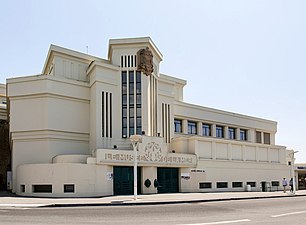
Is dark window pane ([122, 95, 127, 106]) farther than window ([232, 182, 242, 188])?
No

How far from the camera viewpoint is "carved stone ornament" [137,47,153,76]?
141 ft

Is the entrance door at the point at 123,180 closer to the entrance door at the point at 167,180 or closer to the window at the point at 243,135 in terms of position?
the entrance door at the point at 167,180

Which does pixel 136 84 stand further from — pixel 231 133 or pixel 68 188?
pixel 231 133

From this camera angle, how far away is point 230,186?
46.2m

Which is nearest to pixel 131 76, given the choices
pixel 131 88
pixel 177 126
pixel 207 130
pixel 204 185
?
pixel 131 88

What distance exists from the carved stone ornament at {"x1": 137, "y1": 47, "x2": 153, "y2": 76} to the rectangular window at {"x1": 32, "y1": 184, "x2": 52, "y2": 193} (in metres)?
15.8

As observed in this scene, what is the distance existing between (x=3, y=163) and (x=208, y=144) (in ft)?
84.6

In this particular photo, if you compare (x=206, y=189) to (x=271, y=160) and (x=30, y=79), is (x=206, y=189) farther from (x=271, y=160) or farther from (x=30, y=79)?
(x=30, y=79)

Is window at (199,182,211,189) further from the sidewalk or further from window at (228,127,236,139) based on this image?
window at (228,127,236,139)

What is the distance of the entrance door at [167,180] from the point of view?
40875 millimetres

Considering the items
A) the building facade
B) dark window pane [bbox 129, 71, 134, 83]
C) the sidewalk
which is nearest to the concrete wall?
the sidewalk

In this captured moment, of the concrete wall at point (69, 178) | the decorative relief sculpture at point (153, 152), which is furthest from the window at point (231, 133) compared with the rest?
the concrete wall at point (69, 178)

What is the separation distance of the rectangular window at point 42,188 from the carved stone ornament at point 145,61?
15786 millimetres

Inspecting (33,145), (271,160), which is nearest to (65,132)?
(33,145)
